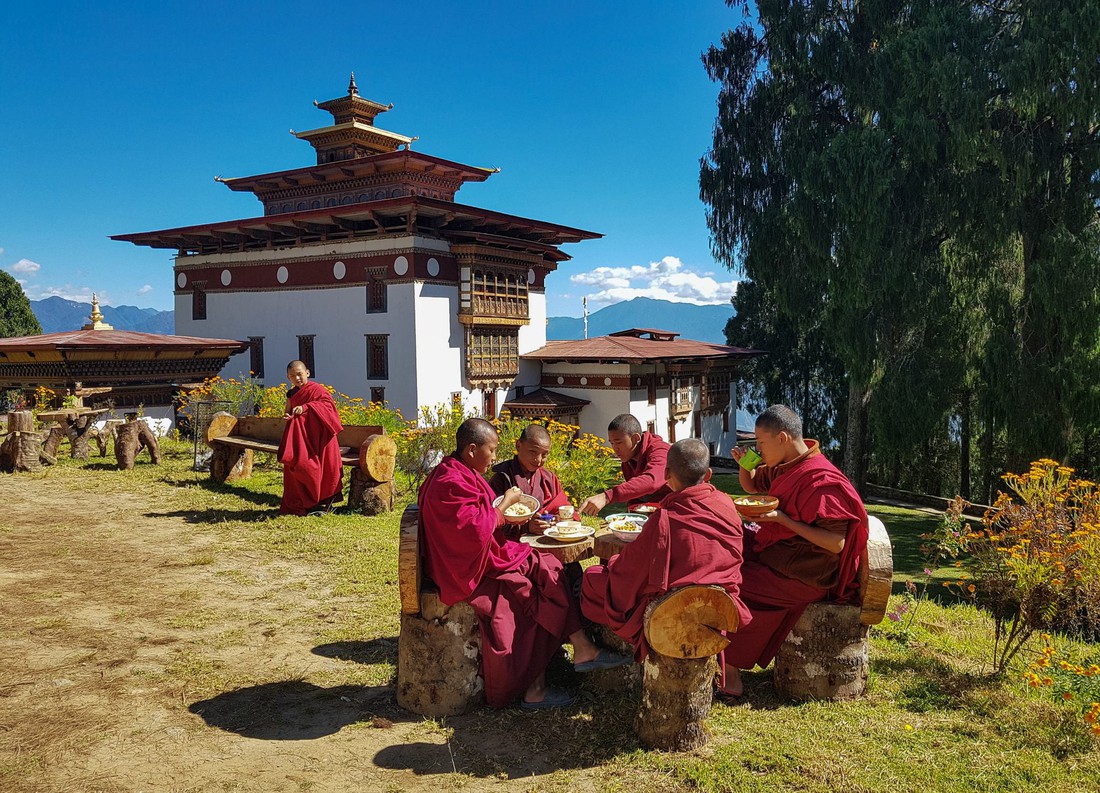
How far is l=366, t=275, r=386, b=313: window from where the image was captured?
26.8 meters

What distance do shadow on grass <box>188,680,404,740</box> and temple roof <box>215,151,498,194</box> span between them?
24643 millimetres

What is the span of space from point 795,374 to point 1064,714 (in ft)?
102

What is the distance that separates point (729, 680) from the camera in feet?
17.6

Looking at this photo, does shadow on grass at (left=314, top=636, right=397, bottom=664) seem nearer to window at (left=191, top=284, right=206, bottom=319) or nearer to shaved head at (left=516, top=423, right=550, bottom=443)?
shaved head at (left=516, top=423, right=550, bottom=443)

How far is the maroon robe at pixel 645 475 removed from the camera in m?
6.51

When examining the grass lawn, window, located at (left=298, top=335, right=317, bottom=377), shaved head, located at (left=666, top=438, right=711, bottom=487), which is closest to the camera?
the grass lawn

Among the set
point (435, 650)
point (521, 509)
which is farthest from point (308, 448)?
point (435, 650)

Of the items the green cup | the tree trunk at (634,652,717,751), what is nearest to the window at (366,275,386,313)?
the green cup

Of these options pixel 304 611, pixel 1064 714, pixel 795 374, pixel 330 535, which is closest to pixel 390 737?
pixel 304 611

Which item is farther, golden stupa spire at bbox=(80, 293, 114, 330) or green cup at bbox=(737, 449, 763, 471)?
golden stupa spire at bbox=(80, 293, 114, 330)

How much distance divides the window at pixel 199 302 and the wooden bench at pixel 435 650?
2931cm

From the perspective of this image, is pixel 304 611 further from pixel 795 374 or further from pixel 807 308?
pixel 795 374

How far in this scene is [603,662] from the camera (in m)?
5.24

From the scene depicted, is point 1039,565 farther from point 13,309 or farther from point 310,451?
point 13,309
